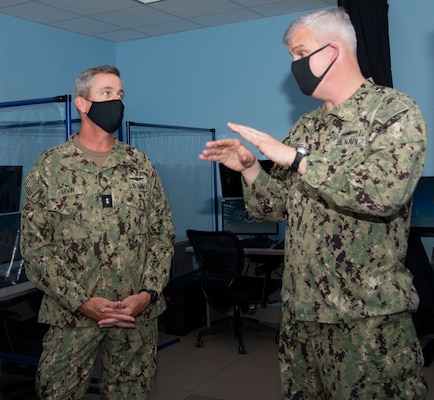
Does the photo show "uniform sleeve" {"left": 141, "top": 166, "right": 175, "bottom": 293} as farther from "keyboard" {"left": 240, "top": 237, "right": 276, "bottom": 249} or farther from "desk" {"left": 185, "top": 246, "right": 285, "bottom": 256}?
"keyboard" {"left": 240, "top": 237, "right": 276, "bottom": 249}

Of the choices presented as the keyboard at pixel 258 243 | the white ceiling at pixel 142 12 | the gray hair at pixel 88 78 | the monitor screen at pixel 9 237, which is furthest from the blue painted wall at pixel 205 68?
the gray hair at pixel 88 78

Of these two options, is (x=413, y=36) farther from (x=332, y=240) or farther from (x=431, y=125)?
(x=332, y=240)

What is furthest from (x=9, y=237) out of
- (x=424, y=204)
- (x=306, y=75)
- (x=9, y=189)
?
(x=424, y=204)

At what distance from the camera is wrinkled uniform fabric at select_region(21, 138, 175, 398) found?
6.79 ft

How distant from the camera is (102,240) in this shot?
2086 mm

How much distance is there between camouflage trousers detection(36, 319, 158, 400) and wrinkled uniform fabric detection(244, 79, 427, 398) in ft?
2.38

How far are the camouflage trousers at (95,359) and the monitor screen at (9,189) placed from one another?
1196 mm

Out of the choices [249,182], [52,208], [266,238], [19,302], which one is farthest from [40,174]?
[266,238]

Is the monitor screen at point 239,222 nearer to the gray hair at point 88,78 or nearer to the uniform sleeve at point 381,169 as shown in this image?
the gray hair at point 88,78

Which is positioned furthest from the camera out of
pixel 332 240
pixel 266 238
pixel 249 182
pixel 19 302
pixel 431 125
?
pixel 266 238

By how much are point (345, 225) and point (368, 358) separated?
0.36 m

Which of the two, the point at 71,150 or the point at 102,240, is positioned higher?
the point at 71,150

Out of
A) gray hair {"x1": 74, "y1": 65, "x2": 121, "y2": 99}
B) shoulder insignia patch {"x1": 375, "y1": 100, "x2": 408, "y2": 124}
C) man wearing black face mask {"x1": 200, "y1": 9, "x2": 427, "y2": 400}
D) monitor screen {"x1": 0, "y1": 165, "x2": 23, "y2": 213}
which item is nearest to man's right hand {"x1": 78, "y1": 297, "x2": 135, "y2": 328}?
man wearing black face mask {"x1": 200, "y1": 9, "x2": 427, "y2": 400}

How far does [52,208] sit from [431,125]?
330 centimetres
